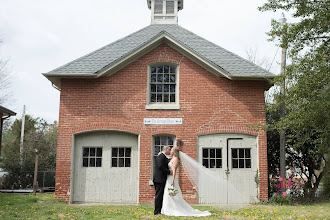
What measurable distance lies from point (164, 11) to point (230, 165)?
29.5 feet

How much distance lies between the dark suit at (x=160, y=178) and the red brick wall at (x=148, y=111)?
12.6ft

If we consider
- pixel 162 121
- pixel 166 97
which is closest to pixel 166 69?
pixel 166 97

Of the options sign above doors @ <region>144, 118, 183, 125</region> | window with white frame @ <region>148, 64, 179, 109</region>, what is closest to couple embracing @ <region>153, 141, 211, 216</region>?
sign above doors @ <region>144, 118, 183, 125</region>

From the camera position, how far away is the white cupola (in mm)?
18094

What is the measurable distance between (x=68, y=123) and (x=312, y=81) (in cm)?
894

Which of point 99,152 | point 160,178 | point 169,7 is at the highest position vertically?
point 169,7

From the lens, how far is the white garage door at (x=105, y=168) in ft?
44.4

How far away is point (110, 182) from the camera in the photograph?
13594mm

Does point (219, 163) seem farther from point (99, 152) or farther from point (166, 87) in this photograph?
point (99, 152)

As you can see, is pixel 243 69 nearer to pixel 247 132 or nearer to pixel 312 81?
pixel 247 132

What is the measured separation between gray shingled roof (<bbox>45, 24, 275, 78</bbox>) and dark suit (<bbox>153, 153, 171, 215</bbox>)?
5.34m

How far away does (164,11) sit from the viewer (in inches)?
717

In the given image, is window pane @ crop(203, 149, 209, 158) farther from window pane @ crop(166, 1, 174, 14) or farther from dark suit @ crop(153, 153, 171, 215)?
window pane @ crop(166, 1, 174, 14)

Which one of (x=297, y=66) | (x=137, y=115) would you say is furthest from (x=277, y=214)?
(x=137, y=115)
